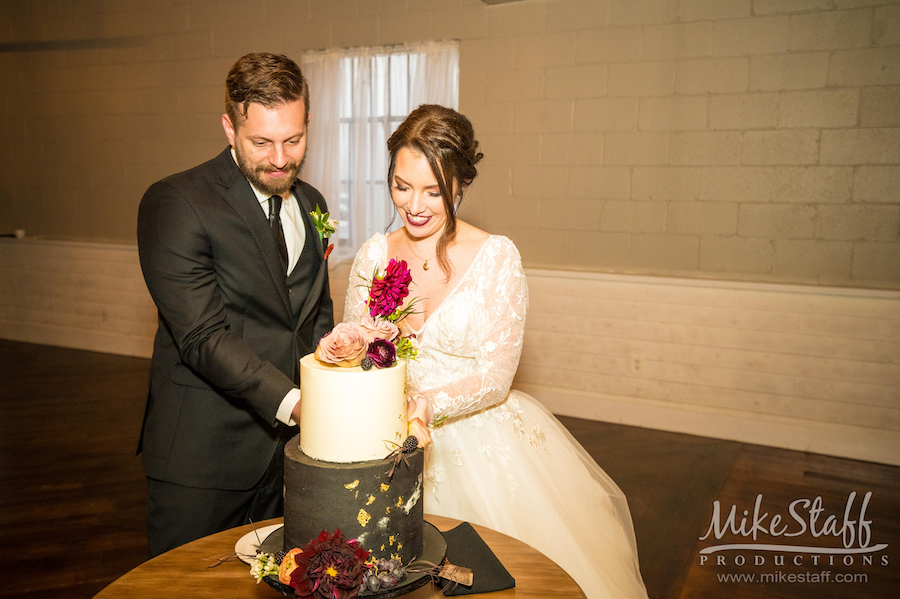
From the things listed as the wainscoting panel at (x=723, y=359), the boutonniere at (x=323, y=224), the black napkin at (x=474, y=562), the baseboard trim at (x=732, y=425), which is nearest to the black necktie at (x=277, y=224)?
the boutonniere at (x=323, y=224)

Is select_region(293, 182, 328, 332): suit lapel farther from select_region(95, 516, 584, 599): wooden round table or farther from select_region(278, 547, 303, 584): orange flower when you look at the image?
select_region(278, 547, 303, 584): orange flower

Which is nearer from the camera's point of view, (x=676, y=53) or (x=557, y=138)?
(x=676, y=53)

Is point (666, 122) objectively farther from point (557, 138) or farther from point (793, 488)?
point (793, 488)

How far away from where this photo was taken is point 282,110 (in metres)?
1.82

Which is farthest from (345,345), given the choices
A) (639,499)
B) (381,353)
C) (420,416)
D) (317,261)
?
(639,499)

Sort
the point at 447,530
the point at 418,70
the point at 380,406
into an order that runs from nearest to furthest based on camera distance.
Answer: the point at 380,406 → the point at 447,530 → the point at 418,70

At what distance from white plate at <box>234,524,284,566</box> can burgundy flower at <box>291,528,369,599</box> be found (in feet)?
1.06

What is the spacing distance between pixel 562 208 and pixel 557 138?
0.51 meters

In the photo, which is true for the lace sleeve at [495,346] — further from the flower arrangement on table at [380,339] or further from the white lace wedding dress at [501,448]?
the flower arrangement on table at [380,339]

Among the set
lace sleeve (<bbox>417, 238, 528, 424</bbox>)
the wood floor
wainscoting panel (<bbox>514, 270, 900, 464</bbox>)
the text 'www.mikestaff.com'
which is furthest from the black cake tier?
wainscoting panel (<bbox>514, 270, 900, 464</bbox>)

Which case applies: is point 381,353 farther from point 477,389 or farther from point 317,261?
point 317,261

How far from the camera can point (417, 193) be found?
2.00m

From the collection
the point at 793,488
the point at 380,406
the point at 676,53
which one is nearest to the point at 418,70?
the point at 676,53

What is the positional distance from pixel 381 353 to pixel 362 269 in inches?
43.5
